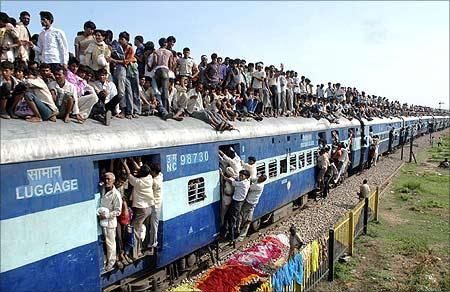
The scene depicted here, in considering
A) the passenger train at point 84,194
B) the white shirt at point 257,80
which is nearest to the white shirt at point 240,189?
the passenger train at point 84,194

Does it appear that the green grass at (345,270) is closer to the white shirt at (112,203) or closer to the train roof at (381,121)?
the white shirt at (112,203)

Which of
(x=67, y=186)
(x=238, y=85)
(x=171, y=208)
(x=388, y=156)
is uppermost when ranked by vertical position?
(x=238, y=85)

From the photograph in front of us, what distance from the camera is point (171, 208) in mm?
8508

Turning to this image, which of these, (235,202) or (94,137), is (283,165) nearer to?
(235,202)

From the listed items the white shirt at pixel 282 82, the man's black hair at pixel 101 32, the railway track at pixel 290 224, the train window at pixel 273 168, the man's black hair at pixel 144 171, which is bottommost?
the railway track at pixel 290 224

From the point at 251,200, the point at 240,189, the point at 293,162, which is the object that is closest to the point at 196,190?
the point at 240,189

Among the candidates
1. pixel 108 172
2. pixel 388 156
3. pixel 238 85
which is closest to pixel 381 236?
pixel 238 85

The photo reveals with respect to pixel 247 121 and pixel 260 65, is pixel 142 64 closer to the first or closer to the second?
Answer: pixel 247 121

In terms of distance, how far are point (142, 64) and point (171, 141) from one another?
3.13 m

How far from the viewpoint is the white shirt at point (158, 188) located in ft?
26.0

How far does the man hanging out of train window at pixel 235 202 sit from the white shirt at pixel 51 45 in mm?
4458

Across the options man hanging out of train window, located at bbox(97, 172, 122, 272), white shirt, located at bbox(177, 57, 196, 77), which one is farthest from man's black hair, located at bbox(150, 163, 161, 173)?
white shirt, located at bbox(177, 57, 196, 77)

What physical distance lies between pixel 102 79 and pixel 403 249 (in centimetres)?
928

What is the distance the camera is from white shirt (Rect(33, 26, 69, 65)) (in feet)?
25.3
